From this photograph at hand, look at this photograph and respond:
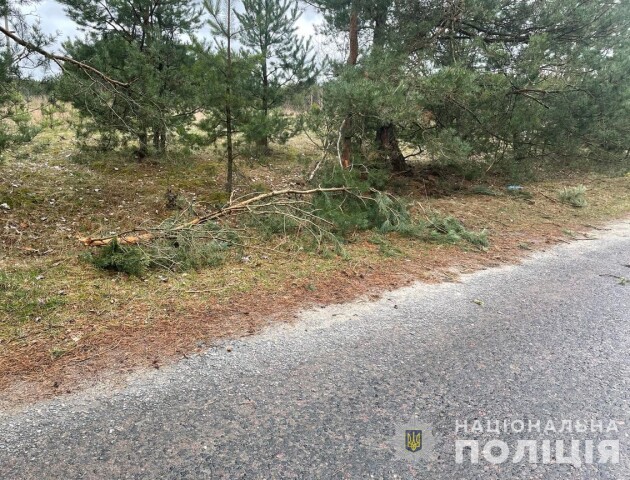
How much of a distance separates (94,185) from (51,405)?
573cm

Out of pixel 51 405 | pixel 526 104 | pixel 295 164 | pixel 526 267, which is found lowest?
pixel 51 405

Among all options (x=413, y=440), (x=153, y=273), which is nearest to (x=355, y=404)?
(x=413, y=440)

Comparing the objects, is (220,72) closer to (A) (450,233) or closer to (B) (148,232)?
(B) (148,232)

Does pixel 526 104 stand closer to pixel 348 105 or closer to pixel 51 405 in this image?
pixel 348 105

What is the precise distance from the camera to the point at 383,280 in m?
3.74

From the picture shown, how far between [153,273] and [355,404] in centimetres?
246

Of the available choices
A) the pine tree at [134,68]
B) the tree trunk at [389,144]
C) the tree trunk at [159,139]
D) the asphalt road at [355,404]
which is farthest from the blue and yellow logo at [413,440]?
the tree trunk at [389,144]

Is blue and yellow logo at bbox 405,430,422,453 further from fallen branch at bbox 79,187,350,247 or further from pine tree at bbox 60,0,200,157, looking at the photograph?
pine tree at bbox 60,0,200,157

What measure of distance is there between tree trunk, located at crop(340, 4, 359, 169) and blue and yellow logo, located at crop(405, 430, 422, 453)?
16.1 ft

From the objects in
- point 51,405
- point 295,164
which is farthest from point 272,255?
point 295,164

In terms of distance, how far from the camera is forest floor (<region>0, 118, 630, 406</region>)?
240 centimetres

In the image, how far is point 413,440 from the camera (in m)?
1.78

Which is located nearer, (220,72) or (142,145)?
(220,72)

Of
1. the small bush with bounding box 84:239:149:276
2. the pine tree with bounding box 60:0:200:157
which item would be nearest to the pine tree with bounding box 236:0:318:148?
the pine tree with bounding box 60:0:200:157
